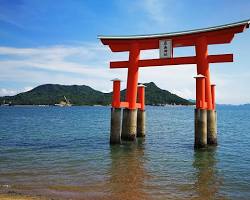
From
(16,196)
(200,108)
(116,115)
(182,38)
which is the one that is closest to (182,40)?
(182,38)

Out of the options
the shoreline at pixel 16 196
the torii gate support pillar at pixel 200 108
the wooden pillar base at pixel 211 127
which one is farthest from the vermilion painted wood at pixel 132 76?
the shoreline at pixel 16 196

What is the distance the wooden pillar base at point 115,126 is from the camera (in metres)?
18.1

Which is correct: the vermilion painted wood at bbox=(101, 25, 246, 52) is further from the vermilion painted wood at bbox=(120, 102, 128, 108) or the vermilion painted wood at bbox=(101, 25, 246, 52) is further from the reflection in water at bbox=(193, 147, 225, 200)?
the reflection in water at bbox=(193, 147, 225, 200)

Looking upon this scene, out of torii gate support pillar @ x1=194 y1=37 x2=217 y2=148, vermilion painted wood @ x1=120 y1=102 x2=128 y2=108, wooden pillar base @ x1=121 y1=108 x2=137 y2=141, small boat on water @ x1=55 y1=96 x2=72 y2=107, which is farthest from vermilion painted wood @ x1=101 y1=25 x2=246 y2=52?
small boat on water @ x1=55 y1=96 x2=72 y2=107

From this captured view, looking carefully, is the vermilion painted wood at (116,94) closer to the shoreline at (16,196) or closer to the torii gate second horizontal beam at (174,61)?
the torii gate second horizontal beam at (174,61)

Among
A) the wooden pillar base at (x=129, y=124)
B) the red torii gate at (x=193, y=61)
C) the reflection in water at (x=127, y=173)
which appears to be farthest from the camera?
the wooden pillar base at (x=129, y=124)

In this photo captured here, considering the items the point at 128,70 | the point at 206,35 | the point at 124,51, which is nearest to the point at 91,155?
the point at 128,70

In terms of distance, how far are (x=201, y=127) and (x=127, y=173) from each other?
18.6 ft

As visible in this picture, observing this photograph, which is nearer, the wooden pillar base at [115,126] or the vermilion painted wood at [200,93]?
the vermilion painted wood at [200,93]

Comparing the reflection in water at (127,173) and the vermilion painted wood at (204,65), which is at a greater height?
the vermilion painted wood at (204,65)

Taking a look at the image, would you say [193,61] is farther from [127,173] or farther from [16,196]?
[16,196]

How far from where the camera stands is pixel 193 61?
58.6 feet

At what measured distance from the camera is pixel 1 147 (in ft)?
64.2

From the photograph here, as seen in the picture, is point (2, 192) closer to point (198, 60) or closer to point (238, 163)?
point (238, 163)
